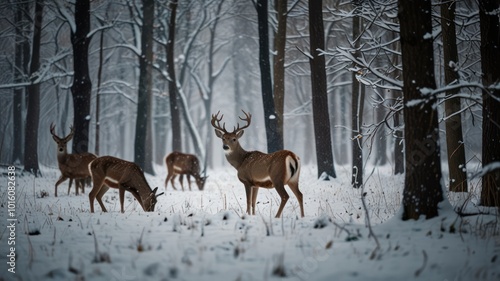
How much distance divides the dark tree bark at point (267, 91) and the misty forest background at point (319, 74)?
0.11 ft

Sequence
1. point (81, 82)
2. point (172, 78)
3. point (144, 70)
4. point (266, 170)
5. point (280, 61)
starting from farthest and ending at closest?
point (172, 78), point (144, 70), point (280, 61), point (81, 82), point (266, 170)

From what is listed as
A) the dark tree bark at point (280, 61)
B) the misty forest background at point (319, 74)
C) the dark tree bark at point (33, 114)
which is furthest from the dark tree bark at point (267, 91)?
the dark tree bark at point (33, 114)

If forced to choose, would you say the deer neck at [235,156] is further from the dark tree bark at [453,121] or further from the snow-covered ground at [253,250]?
the dark tree bark at [453,121]

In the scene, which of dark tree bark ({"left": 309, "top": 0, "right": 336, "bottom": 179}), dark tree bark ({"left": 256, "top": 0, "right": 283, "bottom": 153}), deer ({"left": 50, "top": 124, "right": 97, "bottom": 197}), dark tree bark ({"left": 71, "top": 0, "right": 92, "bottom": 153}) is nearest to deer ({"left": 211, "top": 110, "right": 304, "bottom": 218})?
dark tree bark ({"left": 309, "top": 0, "right": 336, "bottom": 179})

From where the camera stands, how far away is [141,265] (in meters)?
3.60

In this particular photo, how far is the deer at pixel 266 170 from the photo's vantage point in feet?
23.6

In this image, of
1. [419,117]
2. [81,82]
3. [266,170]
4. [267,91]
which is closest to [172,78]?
[81,82]

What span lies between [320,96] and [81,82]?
7.46 m

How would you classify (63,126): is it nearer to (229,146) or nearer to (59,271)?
(229,146)

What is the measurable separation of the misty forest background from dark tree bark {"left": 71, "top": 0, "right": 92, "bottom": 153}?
0.03 meters

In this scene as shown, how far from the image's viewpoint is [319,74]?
11711 millimetres

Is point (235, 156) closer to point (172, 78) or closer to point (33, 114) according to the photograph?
point (172, 78)

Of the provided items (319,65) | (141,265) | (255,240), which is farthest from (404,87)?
(319,65)

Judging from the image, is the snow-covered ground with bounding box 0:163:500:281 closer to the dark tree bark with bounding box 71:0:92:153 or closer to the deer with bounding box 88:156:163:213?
the deer with bounding box 88:156:163:213
